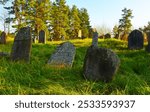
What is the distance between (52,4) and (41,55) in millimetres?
46475

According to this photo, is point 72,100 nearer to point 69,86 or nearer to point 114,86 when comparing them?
point 69,86

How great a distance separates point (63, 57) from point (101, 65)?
3.33 m

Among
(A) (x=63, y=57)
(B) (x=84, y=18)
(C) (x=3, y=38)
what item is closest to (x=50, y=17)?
(B) (x=84, y=18)

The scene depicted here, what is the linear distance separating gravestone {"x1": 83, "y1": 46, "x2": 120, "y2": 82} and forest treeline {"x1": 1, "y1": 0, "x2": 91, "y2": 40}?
1489 inches

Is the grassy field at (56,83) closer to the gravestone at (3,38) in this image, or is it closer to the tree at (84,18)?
the gravestone at (3,38)

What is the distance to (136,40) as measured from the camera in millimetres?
22203

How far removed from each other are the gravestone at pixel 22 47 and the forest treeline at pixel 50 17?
3483 centimetres

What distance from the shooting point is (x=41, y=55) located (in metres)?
16.7

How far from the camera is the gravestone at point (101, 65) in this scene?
982 centimetres

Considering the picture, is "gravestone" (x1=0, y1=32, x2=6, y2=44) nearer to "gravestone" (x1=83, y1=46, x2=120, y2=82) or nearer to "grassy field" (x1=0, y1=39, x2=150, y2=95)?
"grassy field" (x1=0, y1=39, x2=150, y2=95)

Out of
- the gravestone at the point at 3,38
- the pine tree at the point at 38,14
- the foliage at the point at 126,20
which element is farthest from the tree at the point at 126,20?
the gravestone at the point at 3,38

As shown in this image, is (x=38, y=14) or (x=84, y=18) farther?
(x=84, y=18)

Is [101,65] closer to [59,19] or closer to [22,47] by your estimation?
[22,47]

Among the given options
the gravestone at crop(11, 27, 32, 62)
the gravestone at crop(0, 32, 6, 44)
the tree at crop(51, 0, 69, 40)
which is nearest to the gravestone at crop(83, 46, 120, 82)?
the gravestone at crop(11, 27, 32, 62)
